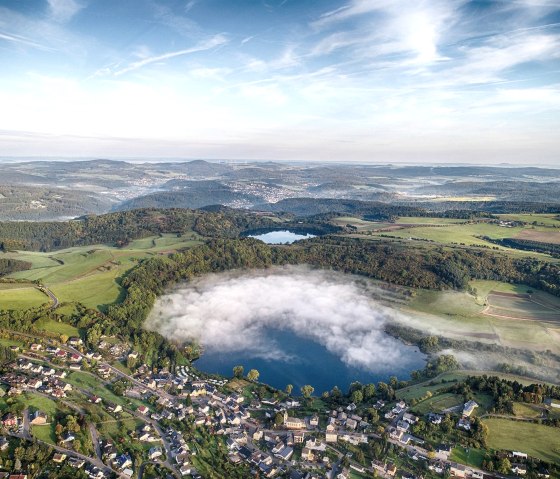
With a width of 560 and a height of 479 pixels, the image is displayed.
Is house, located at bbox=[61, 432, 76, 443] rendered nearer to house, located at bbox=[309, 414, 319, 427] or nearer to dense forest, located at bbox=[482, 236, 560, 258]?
house, located at bbox=[309, 414, 319, 427]

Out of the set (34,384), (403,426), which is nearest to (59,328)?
(34,384)

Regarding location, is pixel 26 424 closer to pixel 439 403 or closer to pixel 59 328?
pixel 59 328

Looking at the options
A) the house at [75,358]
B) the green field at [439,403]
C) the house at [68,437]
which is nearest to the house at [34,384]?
the house at [75,358]

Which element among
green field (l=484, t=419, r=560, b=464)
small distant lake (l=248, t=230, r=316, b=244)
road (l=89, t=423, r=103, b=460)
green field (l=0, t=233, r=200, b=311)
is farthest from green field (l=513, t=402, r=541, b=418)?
small distant lake (l=248, t=230, r=316, b=244)

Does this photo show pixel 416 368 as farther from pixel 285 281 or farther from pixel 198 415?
pixel 285 281

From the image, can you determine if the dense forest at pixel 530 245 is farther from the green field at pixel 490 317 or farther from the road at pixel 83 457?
the road at pixel 83 457

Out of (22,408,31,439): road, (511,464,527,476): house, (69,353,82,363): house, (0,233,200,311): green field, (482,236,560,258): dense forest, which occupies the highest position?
(482,236,560,258): dense forest
